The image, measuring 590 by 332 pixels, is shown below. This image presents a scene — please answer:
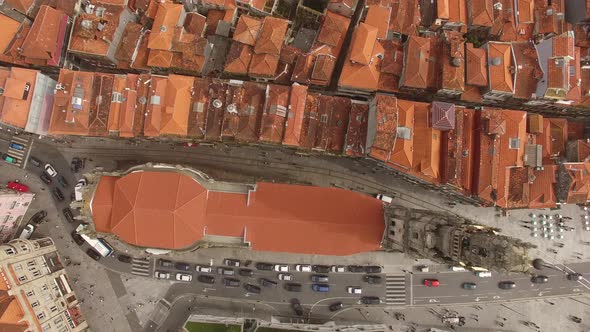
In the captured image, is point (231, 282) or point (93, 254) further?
point (93, 254)

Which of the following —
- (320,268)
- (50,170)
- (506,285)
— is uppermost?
(50,170)

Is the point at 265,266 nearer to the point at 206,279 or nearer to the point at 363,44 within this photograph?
the point at 206,279

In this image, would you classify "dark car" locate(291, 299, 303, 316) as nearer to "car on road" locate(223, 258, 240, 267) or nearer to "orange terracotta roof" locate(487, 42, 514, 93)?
"car on road" locate(223, 258, 240, 267)

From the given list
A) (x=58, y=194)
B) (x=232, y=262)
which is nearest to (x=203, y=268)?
(x=232, y=262)

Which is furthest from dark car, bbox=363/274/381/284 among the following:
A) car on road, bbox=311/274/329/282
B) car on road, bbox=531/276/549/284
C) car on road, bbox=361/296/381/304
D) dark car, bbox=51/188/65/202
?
dark car, bbox=51/188/65/202

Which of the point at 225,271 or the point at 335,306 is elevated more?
the point at 225,271
